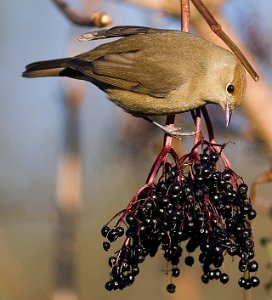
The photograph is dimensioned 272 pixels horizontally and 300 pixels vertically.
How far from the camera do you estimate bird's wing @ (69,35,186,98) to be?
4117mm

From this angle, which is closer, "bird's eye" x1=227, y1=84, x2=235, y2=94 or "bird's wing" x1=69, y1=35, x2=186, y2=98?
"bird's eye" x1=227, y1=84, x2=235, y2=94

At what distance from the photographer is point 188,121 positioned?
457 cm

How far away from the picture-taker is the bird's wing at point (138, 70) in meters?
4.12

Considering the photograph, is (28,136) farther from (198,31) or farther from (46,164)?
(198,31)

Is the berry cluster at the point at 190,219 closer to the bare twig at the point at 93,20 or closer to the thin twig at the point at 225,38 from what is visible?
the thin twig at the point at 225,38

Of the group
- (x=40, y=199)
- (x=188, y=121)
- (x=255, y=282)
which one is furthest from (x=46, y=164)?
(x=255, y=282)

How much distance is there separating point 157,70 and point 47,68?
573 millimetres

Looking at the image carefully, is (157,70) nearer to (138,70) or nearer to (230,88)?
(138,70)

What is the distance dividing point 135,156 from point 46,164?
377 centimetres

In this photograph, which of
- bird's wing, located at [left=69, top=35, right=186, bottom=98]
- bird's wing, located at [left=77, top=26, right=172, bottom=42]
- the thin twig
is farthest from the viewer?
bird's wing, located at [left=69, top=35, right=186, bottom=98]

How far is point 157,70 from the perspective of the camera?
422 cm

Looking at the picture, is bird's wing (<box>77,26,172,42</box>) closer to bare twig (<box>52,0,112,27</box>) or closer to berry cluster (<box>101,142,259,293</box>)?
bare twig (<box>52,0,112,27</box>)

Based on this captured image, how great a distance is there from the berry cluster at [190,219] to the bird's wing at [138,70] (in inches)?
43.8

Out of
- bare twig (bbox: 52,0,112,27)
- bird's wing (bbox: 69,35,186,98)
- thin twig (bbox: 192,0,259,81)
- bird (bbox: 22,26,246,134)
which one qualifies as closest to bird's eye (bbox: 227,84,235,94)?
bird (bbox: 22,26,246,134)
